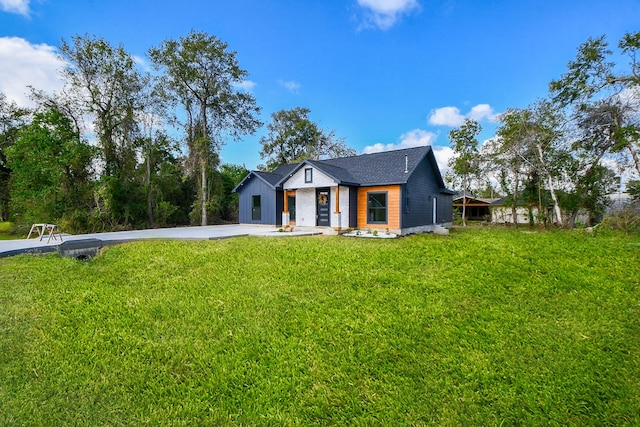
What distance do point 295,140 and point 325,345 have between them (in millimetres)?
25846

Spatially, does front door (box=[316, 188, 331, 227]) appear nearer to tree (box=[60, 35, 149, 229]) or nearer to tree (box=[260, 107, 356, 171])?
tree (box=[60, 35, 149, 229])

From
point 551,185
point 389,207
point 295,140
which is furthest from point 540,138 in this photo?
point 295,140

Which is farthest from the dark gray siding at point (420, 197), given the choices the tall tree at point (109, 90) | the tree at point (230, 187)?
the tall tree at point (109, 90)

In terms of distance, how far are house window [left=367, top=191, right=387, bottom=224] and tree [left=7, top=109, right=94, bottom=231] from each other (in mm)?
13817

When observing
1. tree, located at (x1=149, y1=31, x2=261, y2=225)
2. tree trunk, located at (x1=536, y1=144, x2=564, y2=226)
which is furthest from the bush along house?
tree trunk, located at (x1=536, y1=144, x2=564, y2=226)

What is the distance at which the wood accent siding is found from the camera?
1186 cm

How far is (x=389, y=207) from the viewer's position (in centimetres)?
1209

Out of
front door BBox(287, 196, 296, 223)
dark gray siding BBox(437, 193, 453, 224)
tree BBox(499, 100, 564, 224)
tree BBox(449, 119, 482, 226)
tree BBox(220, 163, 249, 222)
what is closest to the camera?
front door BBox(287, 196, 296, 223)

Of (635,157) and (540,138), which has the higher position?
(540,138)

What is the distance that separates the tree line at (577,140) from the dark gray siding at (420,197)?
5718 mm

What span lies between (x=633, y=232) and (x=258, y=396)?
15071mm

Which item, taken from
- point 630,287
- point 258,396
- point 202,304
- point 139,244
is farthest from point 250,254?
point 630,287

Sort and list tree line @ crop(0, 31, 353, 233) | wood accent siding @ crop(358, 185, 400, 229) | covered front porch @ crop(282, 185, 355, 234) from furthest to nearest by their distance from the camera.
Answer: tree line @ crop(0, 31, 353, 233) < covered front porch @ crop(282, 185, 355, 234) < wood accent siding @ crop(358, 185, 400, 229)

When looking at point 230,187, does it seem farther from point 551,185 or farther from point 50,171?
point 551,185
